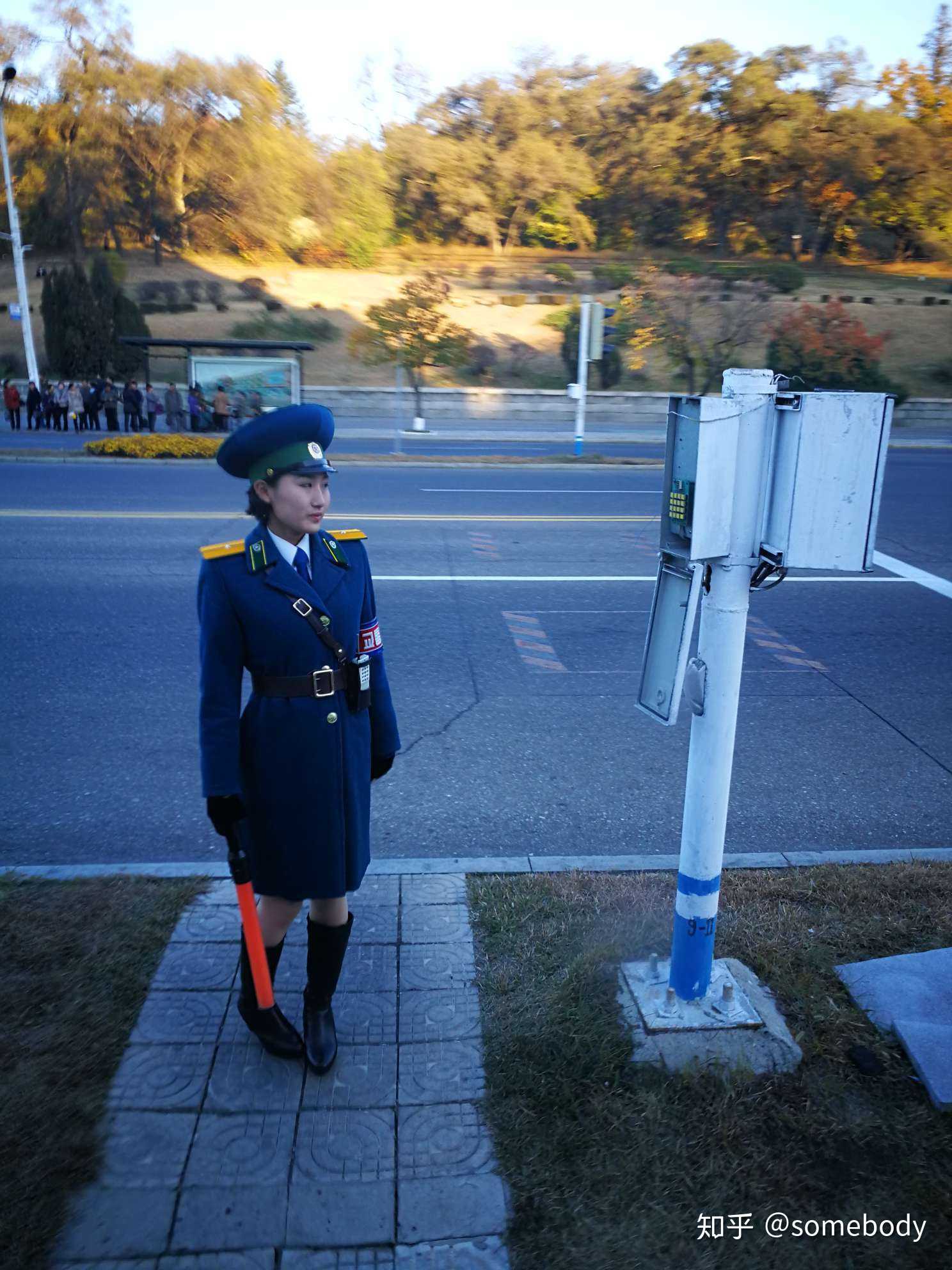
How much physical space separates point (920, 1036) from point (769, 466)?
71.5 inches

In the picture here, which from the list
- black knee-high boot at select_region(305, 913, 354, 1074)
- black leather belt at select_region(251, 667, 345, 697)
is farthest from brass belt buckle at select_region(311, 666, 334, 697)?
black knee-high boot at select_region(305, 913, 354, 1074)

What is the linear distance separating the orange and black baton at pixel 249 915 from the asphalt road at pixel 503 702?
1.50m

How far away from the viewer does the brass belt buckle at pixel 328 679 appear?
2923mm

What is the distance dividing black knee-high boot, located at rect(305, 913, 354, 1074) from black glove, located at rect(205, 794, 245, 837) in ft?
1.62

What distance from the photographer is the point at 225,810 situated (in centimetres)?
283

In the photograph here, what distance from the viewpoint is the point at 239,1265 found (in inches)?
95.1

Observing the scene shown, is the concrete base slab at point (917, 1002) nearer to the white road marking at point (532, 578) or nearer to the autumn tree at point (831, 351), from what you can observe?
the white road marking at point (532, 578)

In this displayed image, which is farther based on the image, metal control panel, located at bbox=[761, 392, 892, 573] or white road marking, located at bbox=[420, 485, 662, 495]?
white road marking, located at bbox=[420, 485, 662, 495]

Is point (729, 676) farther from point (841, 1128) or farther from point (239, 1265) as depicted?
point (239, 1265)

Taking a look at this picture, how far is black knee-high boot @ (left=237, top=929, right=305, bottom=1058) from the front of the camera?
3100mm

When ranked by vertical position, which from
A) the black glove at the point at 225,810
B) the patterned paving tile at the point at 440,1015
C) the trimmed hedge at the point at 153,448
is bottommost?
the trimmed hedge at the point at 153,448

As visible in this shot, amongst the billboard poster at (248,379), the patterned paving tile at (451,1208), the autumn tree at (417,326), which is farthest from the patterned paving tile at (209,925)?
the autumn tree at (417,326)

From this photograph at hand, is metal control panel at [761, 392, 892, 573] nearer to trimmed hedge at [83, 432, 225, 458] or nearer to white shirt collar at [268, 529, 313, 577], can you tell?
white shirt collar at [268, 529, 313, 577]

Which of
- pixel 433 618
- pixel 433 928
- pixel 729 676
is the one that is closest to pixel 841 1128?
pixel 729 676
